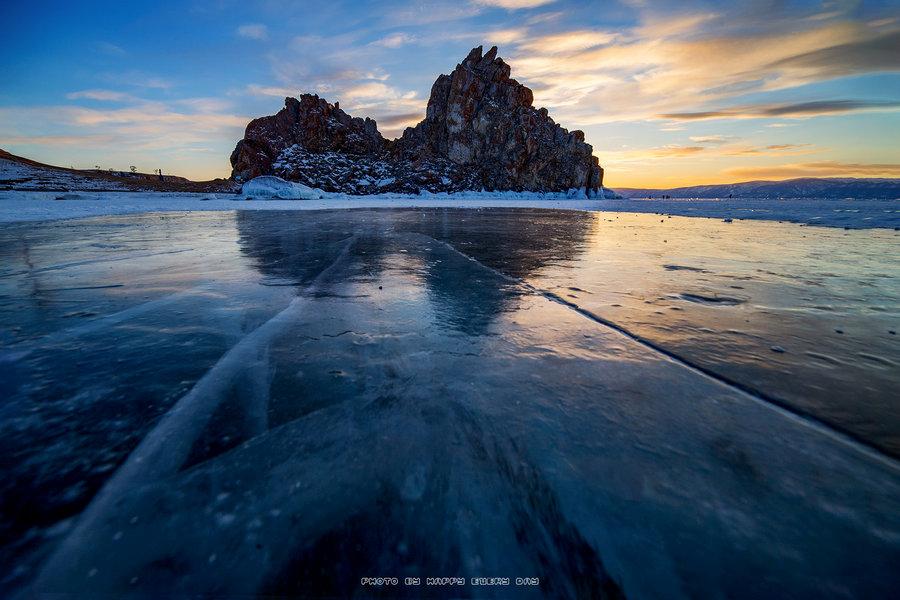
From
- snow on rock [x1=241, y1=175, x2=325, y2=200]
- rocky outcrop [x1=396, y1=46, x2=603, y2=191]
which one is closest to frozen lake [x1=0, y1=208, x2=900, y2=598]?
snow on rock [x1=241, y1=175, x2=325, y2=200]

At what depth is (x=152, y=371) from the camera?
249 cm

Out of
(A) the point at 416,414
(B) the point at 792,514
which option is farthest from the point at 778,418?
(A) the point at 416,414

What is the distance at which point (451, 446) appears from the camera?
5.86ft

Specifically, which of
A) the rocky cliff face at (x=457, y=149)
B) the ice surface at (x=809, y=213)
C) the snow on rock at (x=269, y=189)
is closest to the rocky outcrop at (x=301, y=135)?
the rocky cliff face at (x=457, y=149)

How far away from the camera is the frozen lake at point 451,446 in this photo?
1.23 m

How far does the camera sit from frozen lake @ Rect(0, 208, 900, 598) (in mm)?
1229

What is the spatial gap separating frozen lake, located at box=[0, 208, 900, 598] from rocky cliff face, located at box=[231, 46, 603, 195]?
102m

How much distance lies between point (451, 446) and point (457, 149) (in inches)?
4516

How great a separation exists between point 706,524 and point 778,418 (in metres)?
1.07

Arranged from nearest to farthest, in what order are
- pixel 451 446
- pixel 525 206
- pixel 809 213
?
pixel 451 446
pixel 809 213
pixel 525 206

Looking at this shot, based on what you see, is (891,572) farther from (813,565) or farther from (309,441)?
(309,441)

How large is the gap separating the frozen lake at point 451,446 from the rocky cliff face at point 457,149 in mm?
101931

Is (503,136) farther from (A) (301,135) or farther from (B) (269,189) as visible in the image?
(B) (269,189)

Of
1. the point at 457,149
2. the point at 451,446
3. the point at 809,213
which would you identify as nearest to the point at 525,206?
the point at 809,213
